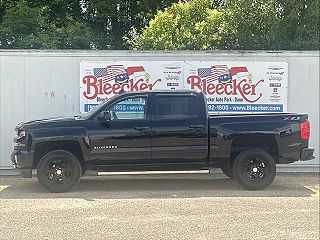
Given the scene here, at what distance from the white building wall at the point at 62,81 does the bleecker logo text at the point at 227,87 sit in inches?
20.9

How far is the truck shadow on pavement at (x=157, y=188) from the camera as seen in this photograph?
31.0ft

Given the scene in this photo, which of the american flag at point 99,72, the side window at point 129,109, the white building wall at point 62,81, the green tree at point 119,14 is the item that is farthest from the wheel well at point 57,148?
the green tree at point 119,14

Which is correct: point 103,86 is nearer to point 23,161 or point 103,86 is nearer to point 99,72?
point 99,72

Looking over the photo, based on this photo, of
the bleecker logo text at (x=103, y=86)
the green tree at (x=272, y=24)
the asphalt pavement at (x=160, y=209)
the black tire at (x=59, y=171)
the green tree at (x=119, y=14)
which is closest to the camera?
the asphalt pavement at (x=160, y=209)

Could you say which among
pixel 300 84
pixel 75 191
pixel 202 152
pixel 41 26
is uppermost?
pixel 41 26

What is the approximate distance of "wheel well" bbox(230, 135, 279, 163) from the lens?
9.99 metres

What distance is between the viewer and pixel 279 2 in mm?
18609

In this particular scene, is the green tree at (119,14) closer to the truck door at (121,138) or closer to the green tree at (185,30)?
the green tree at (185,30)

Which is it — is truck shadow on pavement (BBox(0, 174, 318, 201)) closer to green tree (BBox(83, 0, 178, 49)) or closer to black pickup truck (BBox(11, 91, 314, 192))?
black pickup truck (BBox(11, 91, 314, 192))

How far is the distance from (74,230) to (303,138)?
5.10 meters

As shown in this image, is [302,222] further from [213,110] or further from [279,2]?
[279,2]

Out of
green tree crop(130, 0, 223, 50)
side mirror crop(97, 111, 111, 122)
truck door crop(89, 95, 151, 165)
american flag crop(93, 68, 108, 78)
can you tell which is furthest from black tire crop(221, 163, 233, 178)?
green tree crop(130, 0, 223, 50)

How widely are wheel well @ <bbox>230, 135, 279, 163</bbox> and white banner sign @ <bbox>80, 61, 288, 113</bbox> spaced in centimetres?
210

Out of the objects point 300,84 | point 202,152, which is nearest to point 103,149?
point 202,152
